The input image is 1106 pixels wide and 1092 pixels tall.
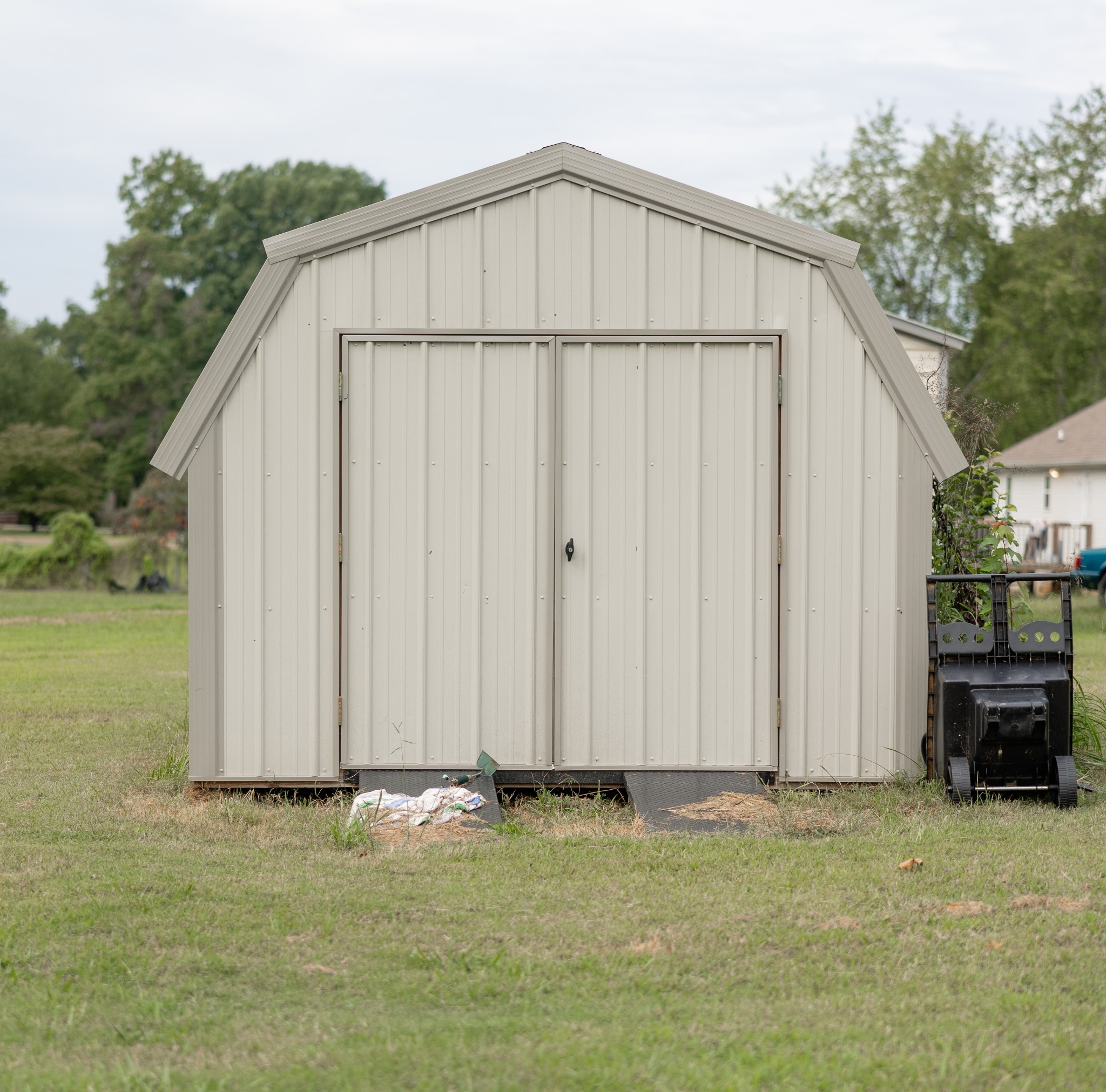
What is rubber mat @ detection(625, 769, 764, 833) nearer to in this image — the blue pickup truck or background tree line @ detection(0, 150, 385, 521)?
the blue pickup truck

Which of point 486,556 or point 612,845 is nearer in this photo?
point 612,845

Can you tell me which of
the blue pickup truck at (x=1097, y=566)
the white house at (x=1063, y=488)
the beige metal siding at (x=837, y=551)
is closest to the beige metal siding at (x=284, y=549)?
the beige metal siding at (x=837, y=551)

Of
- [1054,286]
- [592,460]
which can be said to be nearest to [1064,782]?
[592,460]

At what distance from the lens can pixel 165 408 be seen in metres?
45.0

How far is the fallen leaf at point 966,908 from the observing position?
425 centimetres

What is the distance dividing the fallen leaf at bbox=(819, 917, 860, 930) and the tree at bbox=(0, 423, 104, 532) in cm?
3707

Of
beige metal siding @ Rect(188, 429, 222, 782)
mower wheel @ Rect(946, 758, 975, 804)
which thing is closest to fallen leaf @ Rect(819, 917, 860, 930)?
mower wheel @ Rect(946, 758, 975, 804)

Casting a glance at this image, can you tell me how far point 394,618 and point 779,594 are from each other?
2.01 meters

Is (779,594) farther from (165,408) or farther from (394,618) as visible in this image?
(165,408)

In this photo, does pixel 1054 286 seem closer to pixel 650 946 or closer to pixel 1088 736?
pixel 1088 736

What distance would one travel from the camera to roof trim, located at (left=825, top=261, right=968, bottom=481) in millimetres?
6223

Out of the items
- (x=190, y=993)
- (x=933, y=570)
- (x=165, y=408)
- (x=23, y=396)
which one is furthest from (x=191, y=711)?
(x=23, y=396)

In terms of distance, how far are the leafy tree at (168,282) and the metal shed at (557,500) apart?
38837 mm

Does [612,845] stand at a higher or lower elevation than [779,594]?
lower
